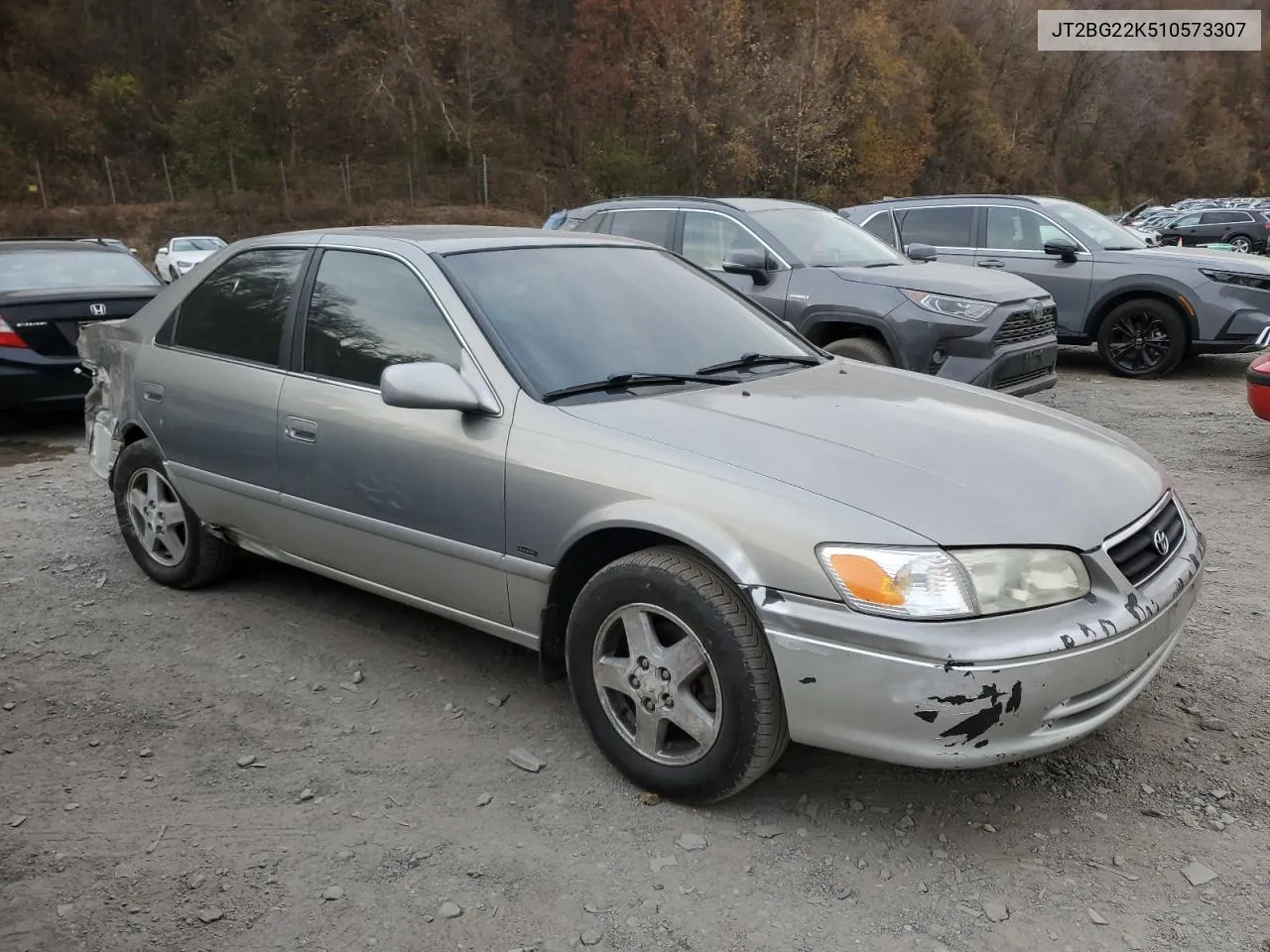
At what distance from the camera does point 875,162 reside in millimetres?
43500

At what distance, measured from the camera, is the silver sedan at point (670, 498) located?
249 cm

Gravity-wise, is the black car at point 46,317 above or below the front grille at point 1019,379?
above

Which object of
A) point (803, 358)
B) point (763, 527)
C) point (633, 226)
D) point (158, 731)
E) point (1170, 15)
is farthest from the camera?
point (1170, 15)

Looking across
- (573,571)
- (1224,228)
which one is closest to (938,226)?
(573,571)

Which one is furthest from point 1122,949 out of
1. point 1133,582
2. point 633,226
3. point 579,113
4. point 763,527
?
point 579,113

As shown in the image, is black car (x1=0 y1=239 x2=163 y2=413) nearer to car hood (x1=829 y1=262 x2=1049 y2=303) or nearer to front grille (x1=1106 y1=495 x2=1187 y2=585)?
car hood (x1=829 y1=262 x2=1049 y2=303)

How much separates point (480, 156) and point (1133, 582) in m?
43.7

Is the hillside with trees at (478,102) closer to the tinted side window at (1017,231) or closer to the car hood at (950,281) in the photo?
the tinted side window at (1017,231)

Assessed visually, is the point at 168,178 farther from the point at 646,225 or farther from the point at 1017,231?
the point at 1017,231

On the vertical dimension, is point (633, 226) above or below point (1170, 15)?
below

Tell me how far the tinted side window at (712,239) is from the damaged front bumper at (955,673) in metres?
5.54

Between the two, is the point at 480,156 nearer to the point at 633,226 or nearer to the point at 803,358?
the point at 633,226

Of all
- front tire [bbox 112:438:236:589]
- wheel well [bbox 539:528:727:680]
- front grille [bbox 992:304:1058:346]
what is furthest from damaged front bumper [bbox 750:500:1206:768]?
front grille [bbox 992:304:1058:346]

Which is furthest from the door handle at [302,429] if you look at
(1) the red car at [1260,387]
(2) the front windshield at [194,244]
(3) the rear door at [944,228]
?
(2) the front windshield at [194,244]
